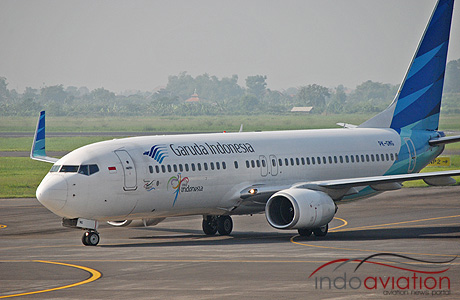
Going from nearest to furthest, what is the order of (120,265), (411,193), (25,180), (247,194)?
(120,265) → (247,194) → (411,193) → (25,180)

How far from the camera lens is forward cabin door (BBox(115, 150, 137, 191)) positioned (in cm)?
3278

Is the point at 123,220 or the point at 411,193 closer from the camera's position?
the point at 123,220

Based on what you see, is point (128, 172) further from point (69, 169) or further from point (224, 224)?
point (224, 224)

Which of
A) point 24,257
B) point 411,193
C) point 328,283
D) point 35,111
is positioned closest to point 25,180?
point 411,193

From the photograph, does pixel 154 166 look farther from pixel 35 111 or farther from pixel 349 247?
pixel 35 111

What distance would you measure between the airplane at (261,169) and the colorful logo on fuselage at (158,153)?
5 centimetres

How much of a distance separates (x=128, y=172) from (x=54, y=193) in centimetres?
291

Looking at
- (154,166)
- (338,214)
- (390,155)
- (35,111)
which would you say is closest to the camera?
(154,166)

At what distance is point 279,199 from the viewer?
35312mm

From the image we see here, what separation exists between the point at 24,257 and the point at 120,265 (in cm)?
451

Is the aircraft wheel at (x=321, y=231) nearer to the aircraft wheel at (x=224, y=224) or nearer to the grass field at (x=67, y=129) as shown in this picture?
the aircraft wheel at (x=224, y=224)

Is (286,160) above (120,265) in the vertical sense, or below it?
above

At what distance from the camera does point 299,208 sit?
3362cm

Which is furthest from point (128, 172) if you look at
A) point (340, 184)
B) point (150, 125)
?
point (150, 125)
